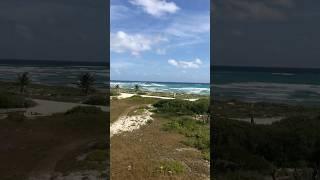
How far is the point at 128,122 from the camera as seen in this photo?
13.7 metres

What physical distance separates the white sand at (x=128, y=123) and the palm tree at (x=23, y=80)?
6.84m

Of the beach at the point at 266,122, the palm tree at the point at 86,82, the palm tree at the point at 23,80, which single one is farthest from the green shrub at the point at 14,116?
the beach at the point at 266,122

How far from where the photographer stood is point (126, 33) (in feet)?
50.4

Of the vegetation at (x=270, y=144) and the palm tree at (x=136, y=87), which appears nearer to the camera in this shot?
the vegetation at (x=270, y=144)

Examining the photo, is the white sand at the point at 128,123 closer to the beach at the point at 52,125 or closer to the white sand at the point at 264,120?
the beach at the point at 52,125

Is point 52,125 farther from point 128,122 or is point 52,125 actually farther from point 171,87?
point 171,87

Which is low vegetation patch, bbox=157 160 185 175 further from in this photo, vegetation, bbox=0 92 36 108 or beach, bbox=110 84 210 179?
vegetation, bbox=0 92 36 108

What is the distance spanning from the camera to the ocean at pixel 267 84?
6.56 metres

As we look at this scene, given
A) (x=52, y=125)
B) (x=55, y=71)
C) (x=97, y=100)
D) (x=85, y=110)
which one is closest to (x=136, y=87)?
(x=97, y=100)

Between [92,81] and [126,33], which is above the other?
[126,33]

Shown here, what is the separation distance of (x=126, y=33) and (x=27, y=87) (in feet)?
30.0

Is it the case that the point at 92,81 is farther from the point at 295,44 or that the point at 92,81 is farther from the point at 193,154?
the point at 193,154

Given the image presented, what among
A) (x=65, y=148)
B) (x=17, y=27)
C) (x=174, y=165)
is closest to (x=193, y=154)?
(x=174, y=165)

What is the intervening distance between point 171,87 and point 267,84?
915 cm
